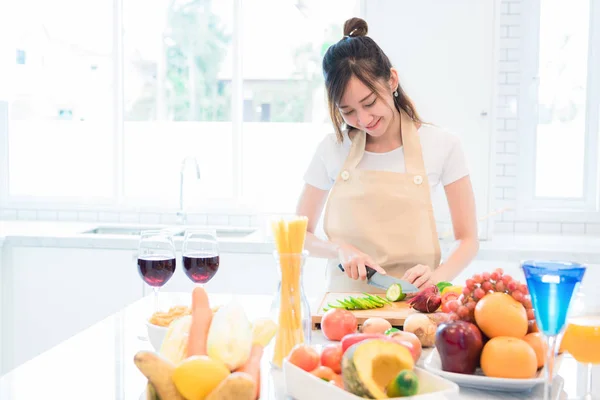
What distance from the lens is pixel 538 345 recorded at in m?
1.45

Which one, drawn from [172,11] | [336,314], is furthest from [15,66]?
[336,314]

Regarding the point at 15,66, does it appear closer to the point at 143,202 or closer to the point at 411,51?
the point at 143,202

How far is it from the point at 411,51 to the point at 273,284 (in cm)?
135

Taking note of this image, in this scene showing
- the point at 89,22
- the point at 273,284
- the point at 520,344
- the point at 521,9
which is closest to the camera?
the point at 520,344

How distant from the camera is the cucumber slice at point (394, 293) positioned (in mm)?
2059

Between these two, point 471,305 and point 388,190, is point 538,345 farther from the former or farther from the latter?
point 388,190

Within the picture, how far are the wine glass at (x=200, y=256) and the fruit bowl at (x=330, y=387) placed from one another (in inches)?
25.9

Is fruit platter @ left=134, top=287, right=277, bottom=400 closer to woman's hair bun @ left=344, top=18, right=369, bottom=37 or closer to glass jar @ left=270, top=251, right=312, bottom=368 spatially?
glass jar @ left=270, top=251, right=312, bottom=368

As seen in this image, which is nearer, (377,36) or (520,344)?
(520,344)

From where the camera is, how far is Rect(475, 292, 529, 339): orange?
1413mm

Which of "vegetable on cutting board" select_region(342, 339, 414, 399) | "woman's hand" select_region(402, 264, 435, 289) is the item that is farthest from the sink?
"vegetable on cutting board" select_region(342, 339, 414, 399)

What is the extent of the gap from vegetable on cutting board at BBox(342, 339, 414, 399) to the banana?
0.27 meters

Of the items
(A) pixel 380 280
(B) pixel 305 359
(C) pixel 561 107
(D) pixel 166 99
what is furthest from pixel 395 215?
(D) pixel 166 99

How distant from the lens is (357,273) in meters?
2.18
